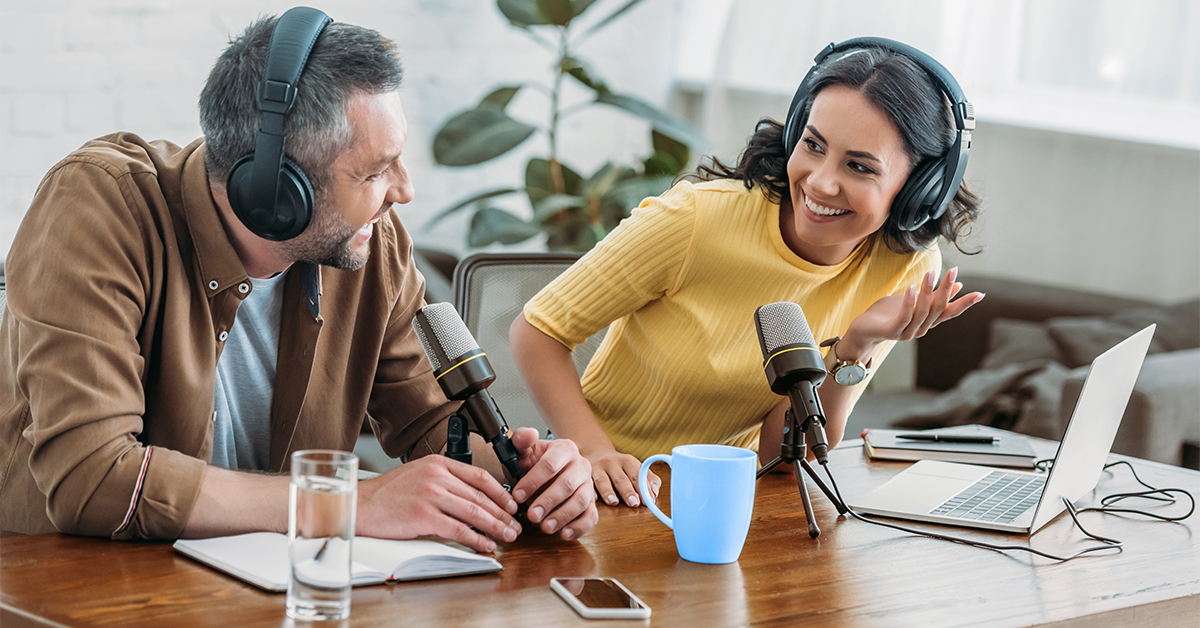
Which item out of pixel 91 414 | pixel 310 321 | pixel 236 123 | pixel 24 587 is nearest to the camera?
pixel 24 587

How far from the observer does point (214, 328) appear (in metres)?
1.33

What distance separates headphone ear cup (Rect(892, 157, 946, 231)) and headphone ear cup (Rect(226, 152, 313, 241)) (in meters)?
0.81

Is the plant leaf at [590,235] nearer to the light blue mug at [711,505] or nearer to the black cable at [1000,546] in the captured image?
the black cable at [1000,546]

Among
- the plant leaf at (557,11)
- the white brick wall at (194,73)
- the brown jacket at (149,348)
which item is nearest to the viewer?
the brown jacket at (149,348)

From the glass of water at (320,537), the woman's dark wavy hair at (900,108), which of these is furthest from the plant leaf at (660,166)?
the glass of water at (320,537)

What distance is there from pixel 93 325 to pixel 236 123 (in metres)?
0.26

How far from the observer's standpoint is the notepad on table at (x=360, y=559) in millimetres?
1008

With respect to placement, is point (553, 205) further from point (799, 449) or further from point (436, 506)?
point (436, 506)

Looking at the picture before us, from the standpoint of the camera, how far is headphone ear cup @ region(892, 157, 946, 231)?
155cm

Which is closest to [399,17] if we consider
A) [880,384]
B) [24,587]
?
[880,384]

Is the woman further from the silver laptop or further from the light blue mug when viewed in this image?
the light blue mug

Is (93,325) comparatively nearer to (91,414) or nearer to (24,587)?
(91,414)

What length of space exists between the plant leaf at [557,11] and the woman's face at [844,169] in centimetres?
201

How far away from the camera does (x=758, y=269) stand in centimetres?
165
